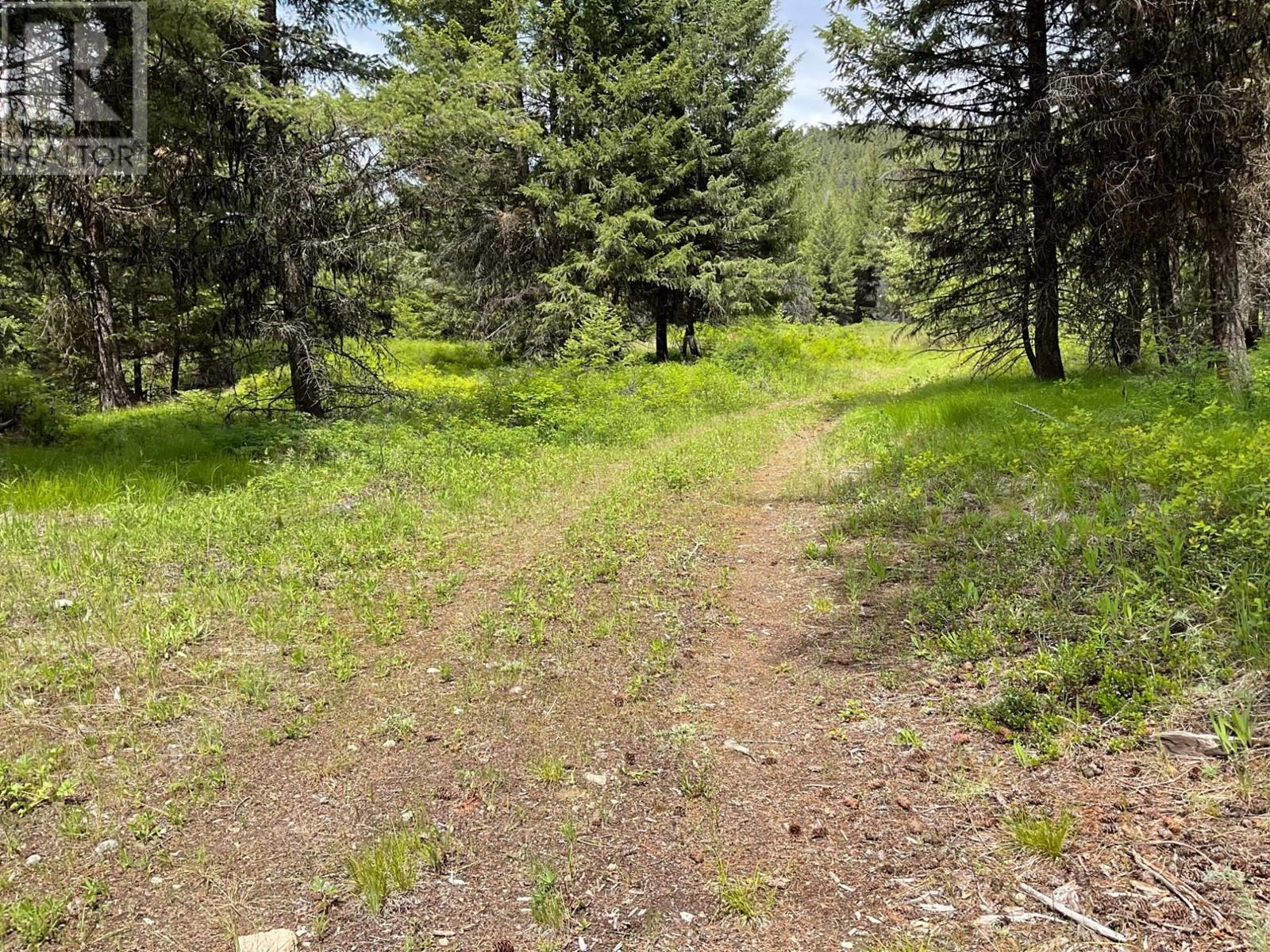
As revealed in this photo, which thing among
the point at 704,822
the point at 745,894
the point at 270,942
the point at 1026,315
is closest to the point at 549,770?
the point at 704,822

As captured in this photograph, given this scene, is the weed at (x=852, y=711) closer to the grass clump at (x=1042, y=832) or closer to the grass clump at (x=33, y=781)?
the grass clump at (x=1042, y=832)

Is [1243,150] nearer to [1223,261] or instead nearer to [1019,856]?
[1223,261]

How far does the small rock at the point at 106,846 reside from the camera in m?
3.01

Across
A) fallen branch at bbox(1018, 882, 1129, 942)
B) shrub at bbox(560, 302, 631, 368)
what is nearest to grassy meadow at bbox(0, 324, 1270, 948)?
fallen branch at bbox(1018, 882, 1129, 942)

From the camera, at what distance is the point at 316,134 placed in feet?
35.3

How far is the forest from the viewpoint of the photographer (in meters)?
2.76

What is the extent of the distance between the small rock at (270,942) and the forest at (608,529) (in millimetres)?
20

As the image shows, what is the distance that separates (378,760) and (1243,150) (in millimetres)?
12120

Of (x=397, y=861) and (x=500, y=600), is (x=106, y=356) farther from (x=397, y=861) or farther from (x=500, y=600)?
(x=397, y=861)

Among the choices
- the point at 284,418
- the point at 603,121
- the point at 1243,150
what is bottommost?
the point at 284,418

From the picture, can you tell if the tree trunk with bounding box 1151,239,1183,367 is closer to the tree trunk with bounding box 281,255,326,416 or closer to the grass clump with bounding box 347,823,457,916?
the grass clump with bounding box 347,823,457,916

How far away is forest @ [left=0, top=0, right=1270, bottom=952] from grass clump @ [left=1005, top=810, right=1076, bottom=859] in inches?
0.5

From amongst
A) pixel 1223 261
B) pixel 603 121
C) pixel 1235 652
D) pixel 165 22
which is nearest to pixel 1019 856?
pixel 1235 652

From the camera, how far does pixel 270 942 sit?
257 centimetres
